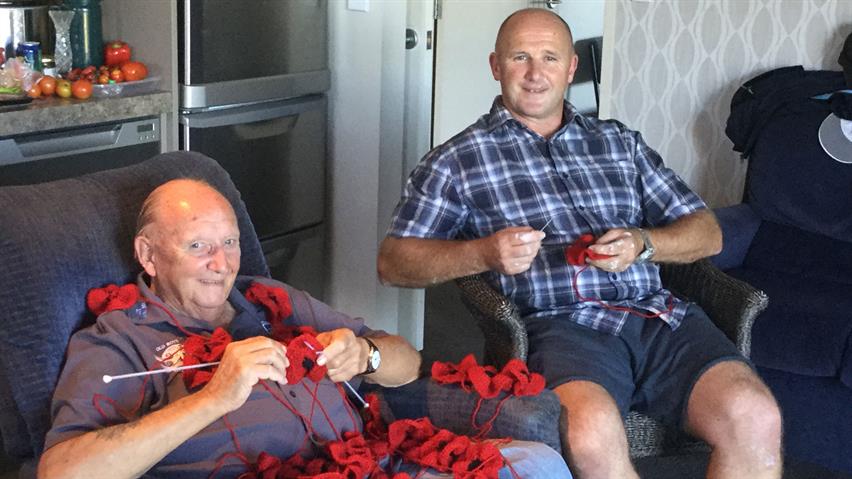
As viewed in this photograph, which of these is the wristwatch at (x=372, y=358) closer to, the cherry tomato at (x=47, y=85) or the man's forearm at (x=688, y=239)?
the man's forearm at (x=688, y=239)

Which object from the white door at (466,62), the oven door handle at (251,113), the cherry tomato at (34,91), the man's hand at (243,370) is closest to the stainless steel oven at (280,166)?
the oven door handle at (251,113)

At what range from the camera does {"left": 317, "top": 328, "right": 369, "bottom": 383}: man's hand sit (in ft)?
6.61

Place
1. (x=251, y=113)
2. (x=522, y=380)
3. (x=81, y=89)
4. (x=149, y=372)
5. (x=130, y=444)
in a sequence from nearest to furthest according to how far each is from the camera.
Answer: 1. (x=130, y=444)
2. (x=149, y=372)
3. (x=522, y=380)
4. (x=81, y=89)
5. (x=251, y=113)

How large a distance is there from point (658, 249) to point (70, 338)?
1329 mm

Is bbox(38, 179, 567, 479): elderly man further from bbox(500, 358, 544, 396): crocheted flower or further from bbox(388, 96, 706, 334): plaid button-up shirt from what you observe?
bbox(388, 96, 706, 334): plaid button-up shirt

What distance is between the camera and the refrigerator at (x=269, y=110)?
3348mm

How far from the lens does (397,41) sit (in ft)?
12.6

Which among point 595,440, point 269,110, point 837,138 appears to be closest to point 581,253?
point 595,440

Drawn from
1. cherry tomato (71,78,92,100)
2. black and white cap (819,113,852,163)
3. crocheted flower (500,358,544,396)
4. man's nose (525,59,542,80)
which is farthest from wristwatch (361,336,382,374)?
black and white cap (819,113,852,163)

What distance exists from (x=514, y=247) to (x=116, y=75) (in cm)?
146

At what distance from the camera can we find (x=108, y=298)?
2047 mm

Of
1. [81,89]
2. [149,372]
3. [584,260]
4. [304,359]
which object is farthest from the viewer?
[81,89]

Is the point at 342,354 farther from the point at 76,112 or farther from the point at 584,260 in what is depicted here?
the point at 76,112

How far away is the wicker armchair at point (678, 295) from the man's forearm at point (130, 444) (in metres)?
0.87
